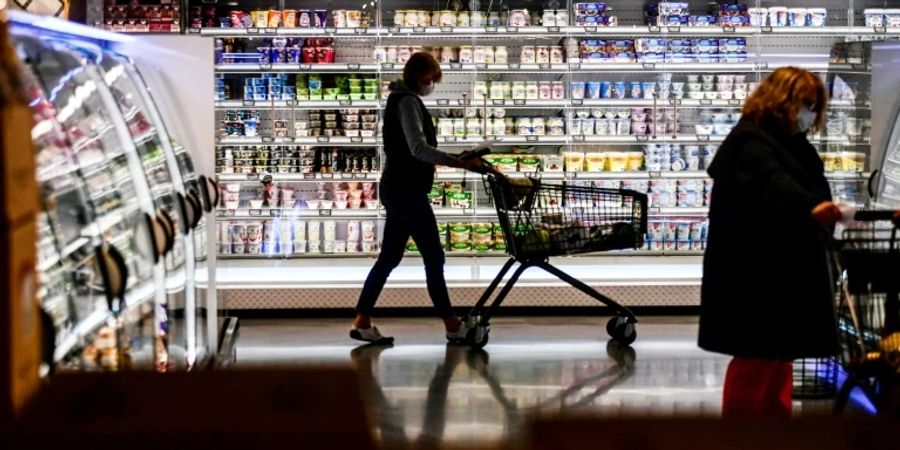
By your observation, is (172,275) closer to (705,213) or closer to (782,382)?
(782,382)

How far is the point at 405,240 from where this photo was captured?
21.6ft

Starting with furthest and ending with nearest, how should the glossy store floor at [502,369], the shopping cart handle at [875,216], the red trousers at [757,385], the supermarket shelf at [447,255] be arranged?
the supermarket shelf at [447,255] → the glossy store floor at [502,369] → the red trousers at [757,385] → the shopping cart handle at [875,216]

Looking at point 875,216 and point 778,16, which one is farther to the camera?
point 778,16

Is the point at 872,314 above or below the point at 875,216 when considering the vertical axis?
below

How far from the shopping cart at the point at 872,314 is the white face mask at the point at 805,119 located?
0.45 m

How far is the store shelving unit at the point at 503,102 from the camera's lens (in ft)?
26.8

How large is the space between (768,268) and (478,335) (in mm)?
2906

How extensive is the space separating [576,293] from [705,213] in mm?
1256

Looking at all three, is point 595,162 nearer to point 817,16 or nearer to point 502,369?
point 817,16

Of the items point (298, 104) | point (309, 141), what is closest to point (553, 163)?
point (309, 141)

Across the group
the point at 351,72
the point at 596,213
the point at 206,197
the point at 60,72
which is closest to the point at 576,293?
the point at 596,213

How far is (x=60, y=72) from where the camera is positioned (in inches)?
115

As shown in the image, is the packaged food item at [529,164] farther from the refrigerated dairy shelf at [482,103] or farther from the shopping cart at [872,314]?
the shopping cart at [872,314]

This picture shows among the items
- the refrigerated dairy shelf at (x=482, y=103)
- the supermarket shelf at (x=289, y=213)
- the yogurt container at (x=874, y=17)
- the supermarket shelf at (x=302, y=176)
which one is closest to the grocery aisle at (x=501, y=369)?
the supermarket shelf at (x=289, y=213)
